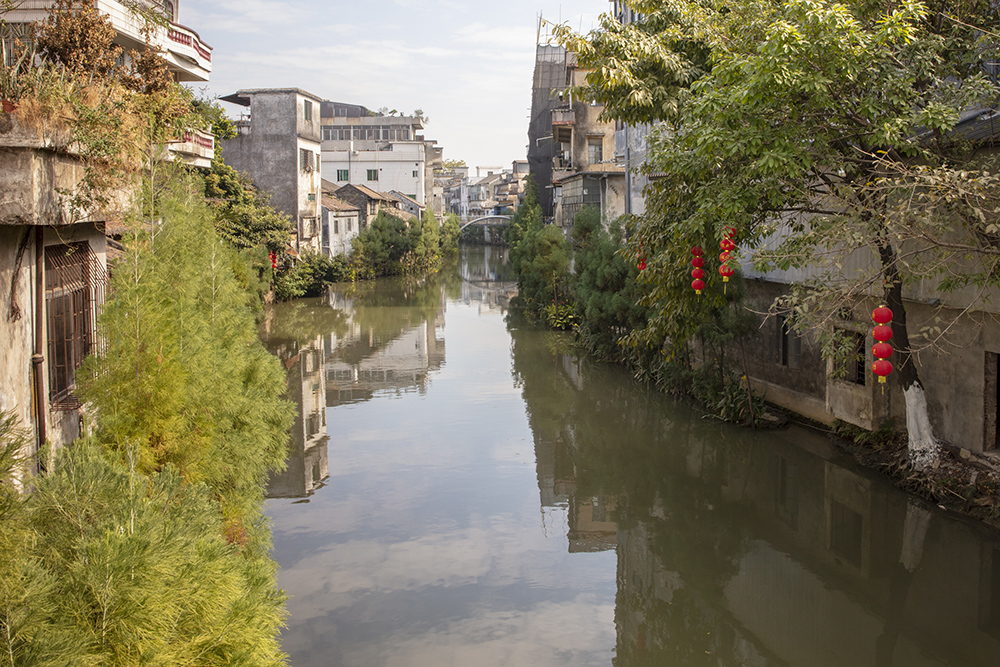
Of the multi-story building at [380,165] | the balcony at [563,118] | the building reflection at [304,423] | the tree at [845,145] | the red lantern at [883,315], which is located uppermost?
the multi-story building at [380,165]

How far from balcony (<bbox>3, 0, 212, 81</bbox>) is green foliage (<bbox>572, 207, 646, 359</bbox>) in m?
8.32

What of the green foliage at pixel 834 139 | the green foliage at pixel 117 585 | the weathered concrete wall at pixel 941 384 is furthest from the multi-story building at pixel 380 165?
the green foliage at pixel 117 585

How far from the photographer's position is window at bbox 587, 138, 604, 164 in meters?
29.5

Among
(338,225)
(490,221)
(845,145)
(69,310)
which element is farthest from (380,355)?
(490,221)

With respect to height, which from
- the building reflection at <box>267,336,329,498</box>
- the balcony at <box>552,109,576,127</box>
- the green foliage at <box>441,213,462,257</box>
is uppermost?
the balcony at <box>552,109,576,127</box>

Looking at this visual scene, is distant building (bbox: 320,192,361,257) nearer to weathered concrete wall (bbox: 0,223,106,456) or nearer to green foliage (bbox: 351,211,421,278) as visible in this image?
green foliage (bbox: 351,211,421,278)

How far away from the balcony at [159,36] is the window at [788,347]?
9993 millimetres

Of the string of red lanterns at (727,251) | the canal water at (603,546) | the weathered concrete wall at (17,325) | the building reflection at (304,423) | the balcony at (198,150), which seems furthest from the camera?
the building reflection at (304,423)

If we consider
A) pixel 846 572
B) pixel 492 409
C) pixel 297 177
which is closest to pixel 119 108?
pixel 846 572

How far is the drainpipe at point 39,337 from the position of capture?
18.2 feet

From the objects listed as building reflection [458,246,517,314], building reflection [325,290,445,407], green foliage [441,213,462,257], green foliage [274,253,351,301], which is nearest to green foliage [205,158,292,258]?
green foliage [274,253,351,301]

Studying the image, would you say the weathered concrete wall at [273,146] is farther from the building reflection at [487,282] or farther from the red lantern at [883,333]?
the red lantern at [883,333]

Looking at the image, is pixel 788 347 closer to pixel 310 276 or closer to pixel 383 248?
pixel 310 276

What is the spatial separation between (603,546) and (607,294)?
924 cm
